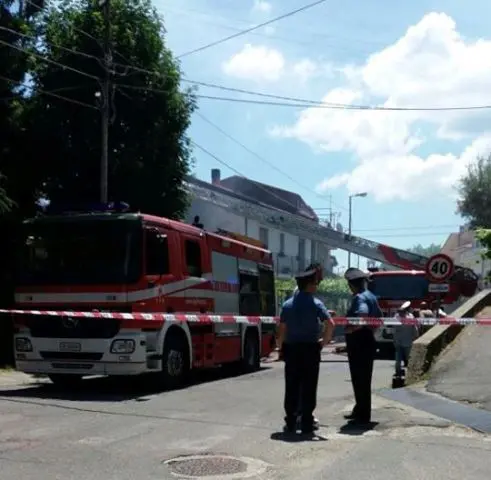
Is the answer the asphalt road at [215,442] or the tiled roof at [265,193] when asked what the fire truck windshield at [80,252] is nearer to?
the asphalt road at [215,442]

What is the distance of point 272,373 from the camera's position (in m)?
17.6

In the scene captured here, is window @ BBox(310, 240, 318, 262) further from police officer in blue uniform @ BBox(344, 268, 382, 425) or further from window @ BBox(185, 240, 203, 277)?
police officer in blue uniform @ BBox(344, 268, 382, 425)

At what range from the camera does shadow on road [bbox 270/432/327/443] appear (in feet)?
26.6

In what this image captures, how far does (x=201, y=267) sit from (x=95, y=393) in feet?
10.2

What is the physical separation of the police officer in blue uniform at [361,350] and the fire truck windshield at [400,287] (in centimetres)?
1504

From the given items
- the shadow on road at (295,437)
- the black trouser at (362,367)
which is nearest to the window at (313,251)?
the black trouser at (362,367)

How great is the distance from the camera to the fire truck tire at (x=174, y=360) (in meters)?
13.1

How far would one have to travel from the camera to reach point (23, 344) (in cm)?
1291

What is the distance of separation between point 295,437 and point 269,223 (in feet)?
134

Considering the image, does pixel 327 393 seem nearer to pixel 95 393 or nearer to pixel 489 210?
pixel 95 393

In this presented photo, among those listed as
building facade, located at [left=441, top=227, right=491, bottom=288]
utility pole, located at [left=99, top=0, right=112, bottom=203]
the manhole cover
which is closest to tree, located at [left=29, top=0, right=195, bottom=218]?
utility pole, located at [left=99, top=0, right=112, bottom=203]

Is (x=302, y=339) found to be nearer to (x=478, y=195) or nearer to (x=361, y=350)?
(x=361, y=350)

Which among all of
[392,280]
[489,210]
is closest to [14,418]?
[392,280]

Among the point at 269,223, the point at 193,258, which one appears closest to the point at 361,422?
the point at 193,258
